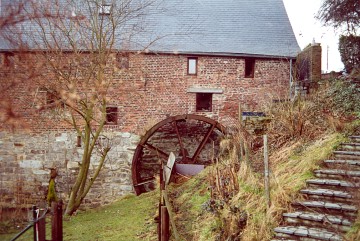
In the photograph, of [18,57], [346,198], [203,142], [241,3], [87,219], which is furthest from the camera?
[241,3]

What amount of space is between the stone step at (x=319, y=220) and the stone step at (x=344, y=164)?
39.9 inches

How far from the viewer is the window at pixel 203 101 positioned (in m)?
13.2

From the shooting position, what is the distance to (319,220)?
5004 mm

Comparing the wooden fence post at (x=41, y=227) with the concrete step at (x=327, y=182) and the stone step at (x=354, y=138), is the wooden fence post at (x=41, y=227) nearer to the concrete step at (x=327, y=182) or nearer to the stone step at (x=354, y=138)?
the concrete step at (x=327, y=182)

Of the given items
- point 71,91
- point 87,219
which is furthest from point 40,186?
point 71,91

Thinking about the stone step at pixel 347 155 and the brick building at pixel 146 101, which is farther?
the brick building at pixel 146 101

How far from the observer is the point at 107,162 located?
→ 1280 cm

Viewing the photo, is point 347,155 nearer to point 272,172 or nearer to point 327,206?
point 272,172

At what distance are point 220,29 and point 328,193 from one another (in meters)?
9.41

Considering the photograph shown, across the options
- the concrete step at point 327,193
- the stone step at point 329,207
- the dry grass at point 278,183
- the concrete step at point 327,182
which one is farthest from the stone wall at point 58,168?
the stone step at point 329,207

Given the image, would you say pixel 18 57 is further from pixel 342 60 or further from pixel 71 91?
pixel 342 60

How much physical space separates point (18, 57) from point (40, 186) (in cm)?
424

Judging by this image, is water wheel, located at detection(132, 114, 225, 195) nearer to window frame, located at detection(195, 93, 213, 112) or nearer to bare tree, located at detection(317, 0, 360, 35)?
window frame, located at detection(195, 93, 213, 112)

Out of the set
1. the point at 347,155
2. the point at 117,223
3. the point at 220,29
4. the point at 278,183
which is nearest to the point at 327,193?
the point at 278,183
